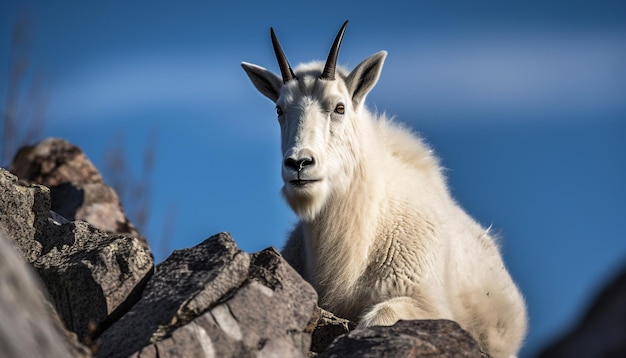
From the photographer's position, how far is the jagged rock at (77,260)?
4770mm

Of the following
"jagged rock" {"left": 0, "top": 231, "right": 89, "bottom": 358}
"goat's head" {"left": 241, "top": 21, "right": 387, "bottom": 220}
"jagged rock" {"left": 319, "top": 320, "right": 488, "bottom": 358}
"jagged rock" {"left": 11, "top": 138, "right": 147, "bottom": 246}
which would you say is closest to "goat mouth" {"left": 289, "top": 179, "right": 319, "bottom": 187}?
"goat's head" {"left": 241, "top": 21, "right": 387, "bottom": 220}

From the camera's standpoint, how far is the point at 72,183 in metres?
9.69

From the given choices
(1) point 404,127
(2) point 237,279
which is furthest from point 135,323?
(1) point 404,127

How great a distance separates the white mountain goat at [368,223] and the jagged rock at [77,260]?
183cm

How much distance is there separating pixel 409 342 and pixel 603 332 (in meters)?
1.26

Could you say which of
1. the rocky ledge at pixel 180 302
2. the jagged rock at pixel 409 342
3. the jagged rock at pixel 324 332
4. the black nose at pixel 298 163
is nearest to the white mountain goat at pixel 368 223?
the black nose at pixel 298 163

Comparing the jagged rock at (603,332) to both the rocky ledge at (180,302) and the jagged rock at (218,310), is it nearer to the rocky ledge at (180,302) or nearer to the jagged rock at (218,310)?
the rocky ledge at (180,302)

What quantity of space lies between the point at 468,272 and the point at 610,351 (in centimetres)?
454

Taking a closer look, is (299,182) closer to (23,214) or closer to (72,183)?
(23,214)

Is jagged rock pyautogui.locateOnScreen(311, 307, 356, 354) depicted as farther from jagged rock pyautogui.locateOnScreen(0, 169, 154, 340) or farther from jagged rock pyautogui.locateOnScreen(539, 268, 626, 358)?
jagged rock pyautogui.locateOnScreen(539, 268, 626, 358)

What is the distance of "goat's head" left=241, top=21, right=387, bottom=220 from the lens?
675 centimetres

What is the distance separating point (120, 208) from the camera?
979 cm

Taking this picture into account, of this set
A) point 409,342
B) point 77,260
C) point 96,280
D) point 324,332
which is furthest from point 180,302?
point 324,332

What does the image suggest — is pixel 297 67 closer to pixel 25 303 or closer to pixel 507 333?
pixel 507 333
